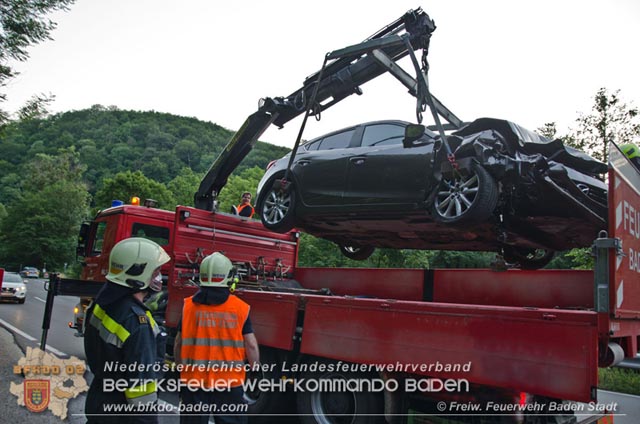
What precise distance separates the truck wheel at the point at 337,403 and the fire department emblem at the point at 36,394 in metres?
3.09

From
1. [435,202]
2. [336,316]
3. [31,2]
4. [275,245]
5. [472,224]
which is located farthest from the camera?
[31,2]

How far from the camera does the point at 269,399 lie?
16.4 ft

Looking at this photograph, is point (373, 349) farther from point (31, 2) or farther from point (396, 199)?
point (31, 2)

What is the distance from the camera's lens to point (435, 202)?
523cm

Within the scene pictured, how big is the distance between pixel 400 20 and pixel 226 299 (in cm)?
401

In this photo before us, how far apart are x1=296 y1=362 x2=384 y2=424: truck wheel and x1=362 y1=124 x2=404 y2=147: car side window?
2.70 m

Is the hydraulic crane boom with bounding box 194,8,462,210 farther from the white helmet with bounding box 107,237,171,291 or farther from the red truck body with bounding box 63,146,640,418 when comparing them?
the white helmet with bounding box 107,237,171,291

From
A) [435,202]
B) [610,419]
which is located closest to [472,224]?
[435,202]

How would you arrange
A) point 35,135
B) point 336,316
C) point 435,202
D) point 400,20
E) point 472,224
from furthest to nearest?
point 35,135 → point 400,20 → point 435,202 → point 472,224 → point 336,316

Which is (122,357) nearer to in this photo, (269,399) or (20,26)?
(269,399)

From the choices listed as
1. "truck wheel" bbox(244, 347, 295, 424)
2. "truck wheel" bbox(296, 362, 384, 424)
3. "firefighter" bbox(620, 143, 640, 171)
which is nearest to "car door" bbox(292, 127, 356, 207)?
"truck wheel" bbox(244, 347, 295, 424)

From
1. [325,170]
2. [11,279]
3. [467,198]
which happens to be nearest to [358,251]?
[325,170]

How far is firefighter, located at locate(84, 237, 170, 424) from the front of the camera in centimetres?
232

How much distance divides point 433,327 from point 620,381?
699cm
